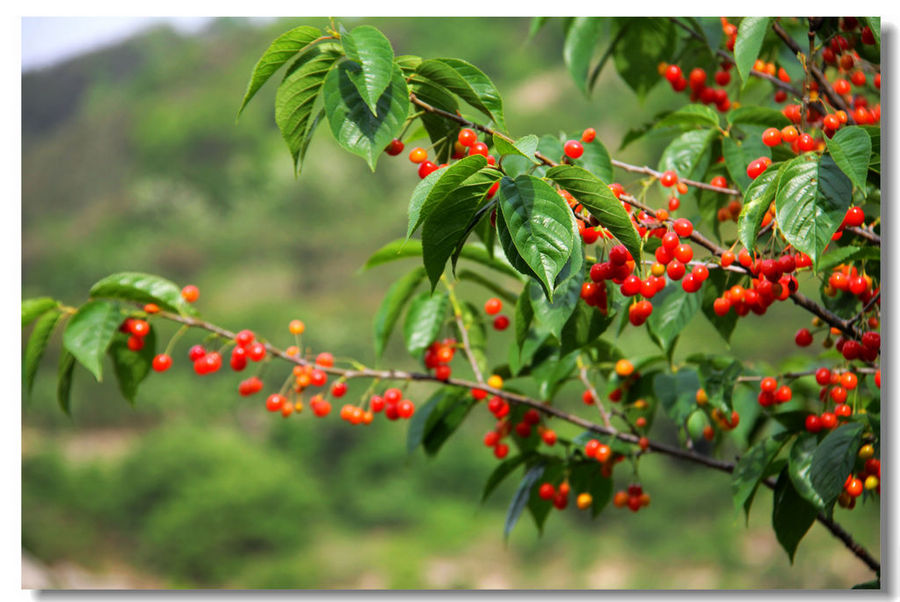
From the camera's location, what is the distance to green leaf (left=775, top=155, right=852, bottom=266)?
61cm

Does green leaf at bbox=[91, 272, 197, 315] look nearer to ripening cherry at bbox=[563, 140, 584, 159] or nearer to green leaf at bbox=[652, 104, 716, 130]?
ripening cherry at bbox=[563, 140, 584, 159]

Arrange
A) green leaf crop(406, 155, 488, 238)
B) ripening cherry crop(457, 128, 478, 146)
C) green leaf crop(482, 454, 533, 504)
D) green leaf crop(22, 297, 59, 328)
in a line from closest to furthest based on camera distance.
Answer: green leaf crop(406, 155, 488, 238), ripening cherry crop(457, 128, 478, 146), green leaf crop(22, 297, 59, 328), green leaf crop(482, 454, 533, 504)

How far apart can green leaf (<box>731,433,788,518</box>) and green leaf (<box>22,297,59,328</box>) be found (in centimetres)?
77

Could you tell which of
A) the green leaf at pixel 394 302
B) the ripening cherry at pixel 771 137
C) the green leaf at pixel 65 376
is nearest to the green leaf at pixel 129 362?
the green leaf at pixel 65 376

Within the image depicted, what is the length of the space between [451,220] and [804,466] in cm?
47

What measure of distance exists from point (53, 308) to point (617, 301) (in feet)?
2.05

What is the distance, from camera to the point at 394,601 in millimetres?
1174

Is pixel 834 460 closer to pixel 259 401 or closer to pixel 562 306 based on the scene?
pixel 562 306

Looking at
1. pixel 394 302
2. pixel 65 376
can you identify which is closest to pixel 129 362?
pixel 65 376

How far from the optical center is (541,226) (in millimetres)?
571

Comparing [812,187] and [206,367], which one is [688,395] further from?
[206,367]

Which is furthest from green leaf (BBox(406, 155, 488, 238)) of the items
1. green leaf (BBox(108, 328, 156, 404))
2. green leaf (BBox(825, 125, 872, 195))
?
green leaf (BBox(108, 328, 156, 404))
